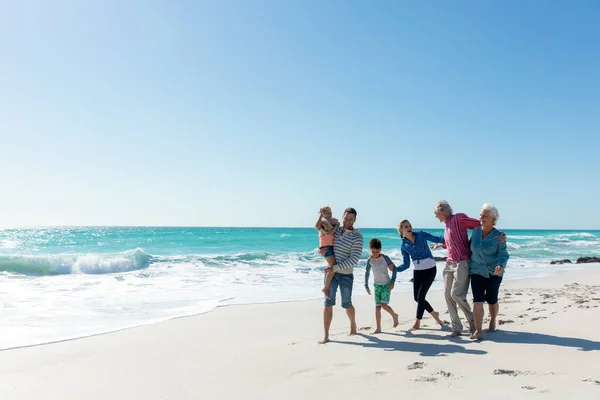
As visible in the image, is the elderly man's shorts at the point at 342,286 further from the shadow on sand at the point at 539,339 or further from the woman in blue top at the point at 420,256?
the shadow on sand at the point at 539,339

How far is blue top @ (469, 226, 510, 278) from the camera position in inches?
208

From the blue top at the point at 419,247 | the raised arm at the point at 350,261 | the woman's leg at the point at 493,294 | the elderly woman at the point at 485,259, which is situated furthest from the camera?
the blue top at the point at 419,247

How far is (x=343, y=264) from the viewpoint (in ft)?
19.0

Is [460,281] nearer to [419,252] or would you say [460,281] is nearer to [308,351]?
[419,252]

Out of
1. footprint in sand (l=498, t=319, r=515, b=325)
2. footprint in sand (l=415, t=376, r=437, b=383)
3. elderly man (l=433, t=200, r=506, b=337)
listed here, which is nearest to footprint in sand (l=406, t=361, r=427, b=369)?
footprint in sand (l=415, t=376, r=437, b=383)

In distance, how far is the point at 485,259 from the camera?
5.38m

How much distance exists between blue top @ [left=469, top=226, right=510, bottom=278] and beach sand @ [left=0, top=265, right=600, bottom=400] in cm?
84

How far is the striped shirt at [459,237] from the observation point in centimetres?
552

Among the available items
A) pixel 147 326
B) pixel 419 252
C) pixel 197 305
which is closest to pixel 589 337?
pixel 419 252

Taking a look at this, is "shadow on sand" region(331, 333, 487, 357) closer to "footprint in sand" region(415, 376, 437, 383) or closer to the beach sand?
the beach sand

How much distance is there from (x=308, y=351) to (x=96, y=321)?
435 cm

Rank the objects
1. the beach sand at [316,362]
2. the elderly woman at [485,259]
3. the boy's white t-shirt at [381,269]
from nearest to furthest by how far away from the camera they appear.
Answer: the beach sand at [316,362] < the elderly woman at [485,259] < the boy's white t-shirt at [381,269]

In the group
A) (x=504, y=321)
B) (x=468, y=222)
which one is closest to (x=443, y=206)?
(x=468, y=222)

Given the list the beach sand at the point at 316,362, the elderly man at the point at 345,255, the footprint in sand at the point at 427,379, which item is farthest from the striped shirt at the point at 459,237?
the footprint in sand at the point at 427,379
